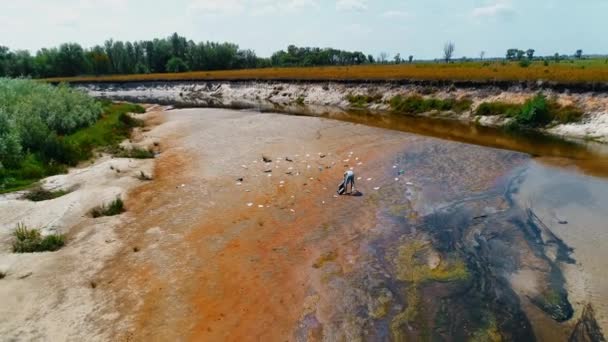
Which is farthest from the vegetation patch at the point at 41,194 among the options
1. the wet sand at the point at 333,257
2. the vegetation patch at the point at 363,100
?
the vegetation patch at the point at 363,100

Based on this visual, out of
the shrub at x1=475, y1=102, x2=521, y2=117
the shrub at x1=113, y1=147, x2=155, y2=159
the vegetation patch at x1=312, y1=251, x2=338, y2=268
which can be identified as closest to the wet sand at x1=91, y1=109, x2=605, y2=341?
the vegetation patch at x1=312, y1=251, x2=338, y2=268

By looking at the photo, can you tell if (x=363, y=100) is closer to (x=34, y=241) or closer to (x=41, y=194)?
(x=41, y=194)

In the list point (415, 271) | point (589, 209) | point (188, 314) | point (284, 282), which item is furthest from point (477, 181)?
point (188, 314)

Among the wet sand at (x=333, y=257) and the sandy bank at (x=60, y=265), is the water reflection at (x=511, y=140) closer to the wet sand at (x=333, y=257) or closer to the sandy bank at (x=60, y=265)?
the wet sand at (x=333, y=257)

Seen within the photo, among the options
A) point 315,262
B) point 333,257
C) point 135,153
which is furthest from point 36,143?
point 333,257

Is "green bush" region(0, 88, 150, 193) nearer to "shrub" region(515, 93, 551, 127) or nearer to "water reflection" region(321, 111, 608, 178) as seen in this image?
"water reflection" region(321, 111, 608, 178)

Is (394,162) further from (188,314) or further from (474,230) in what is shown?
(188,314)
